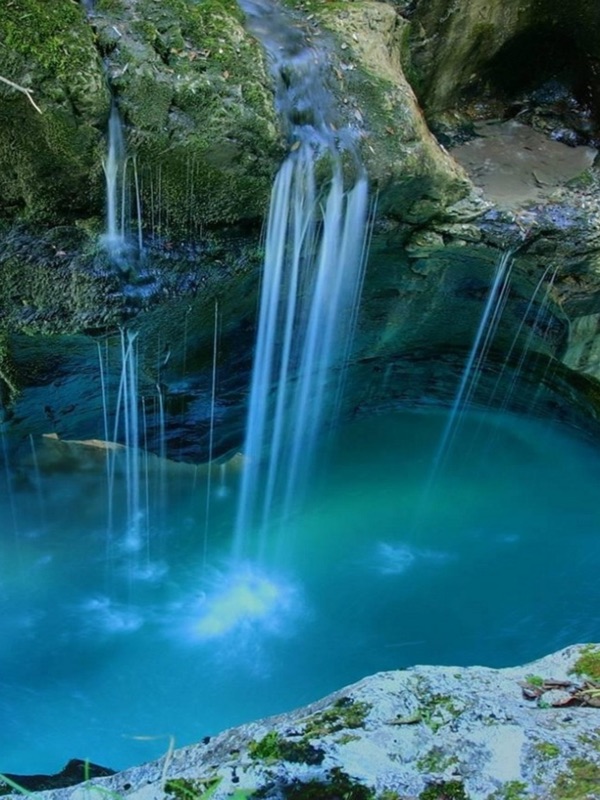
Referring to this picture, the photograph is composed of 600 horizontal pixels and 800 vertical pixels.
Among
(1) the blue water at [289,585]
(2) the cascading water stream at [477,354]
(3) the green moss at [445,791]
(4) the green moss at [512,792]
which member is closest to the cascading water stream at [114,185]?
(2) the cascading water stream at [477,354]

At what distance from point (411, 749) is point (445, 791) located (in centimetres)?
18

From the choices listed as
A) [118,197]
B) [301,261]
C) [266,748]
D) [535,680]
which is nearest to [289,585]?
[301,261]

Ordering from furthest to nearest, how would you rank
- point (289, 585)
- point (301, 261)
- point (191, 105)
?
point (289, 585)
point (301, 261)
point (191, 105)

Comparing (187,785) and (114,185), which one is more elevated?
(114,185)

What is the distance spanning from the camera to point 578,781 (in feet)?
7.49

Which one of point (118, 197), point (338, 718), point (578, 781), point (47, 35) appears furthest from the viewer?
point (118, 197)

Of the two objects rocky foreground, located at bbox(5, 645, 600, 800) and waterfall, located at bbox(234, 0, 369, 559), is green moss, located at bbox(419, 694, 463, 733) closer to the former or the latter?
rocky foreground, located at bbox(5, 645, 600, 800)

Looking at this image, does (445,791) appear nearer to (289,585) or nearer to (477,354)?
(289,585)

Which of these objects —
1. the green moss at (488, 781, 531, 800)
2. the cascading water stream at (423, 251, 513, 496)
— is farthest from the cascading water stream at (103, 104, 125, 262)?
the green moss at (488, 781, 531, 800)

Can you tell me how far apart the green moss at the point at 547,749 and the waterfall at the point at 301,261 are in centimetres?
368

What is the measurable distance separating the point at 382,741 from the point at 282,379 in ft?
13.8

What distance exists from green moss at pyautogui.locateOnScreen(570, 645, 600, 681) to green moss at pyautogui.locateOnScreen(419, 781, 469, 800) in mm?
801

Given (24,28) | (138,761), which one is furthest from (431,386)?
(24,28)

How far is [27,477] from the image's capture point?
7.27 m
